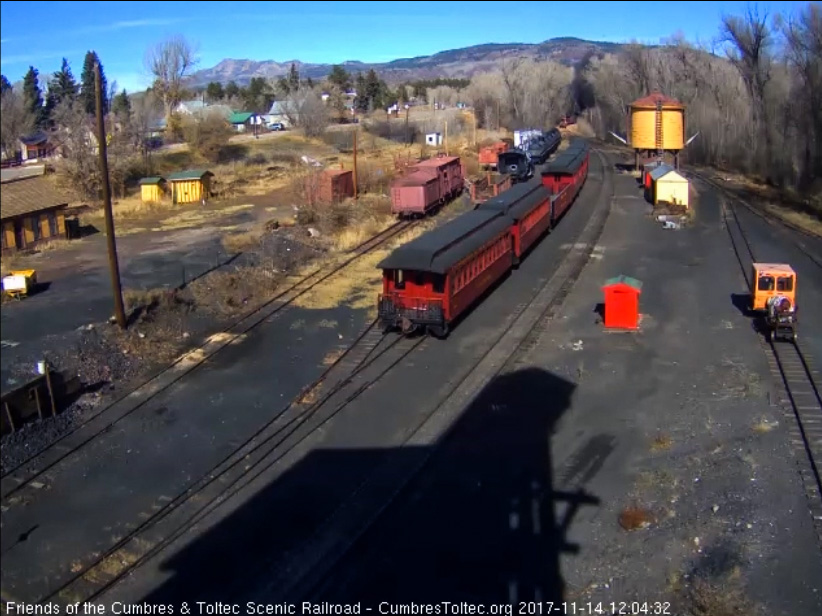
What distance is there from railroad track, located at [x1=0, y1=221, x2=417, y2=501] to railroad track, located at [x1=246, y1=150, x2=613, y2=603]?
17.3 ft

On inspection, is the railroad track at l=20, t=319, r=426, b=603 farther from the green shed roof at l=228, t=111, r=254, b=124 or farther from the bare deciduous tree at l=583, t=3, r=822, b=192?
the green shed roof at l=228, t=111, r=254, b=124

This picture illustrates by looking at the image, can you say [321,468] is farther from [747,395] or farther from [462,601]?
[747,395]

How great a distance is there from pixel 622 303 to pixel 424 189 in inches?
688

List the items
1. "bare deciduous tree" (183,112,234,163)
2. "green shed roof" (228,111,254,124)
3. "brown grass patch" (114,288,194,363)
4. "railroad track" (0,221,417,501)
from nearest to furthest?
"railroad track" (0,221,417,501) → "brown grass patch" (114,288,194,363) → "bare deciduous tree" (183,112,234,163) → "green shed roof" (228,111,254,124)

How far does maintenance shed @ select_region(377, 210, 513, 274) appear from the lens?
1892cm

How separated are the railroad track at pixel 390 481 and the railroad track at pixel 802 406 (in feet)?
18.7

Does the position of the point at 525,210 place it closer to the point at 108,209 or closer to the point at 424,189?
the point at 424,189

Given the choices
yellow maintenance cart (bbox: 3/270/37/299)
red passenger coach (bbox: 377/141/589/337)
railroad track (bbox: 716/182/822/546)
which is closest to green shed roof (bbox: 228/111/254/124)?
red passenger coach (bbox: 377/141/589/337)

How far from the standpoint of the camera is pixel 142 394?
1653 centimetres

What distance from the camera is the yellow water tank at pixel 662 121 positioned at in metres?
50.1

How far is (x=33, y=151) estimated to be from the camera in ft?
153

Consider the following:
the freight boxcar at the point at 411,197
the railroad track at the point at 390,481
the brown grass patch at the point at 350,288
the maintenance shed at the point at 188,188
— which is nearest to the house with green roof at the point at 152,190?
the maintenance shed at the point at 188,188

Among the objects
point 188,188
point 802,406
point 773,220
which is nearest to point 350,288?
point 802,406

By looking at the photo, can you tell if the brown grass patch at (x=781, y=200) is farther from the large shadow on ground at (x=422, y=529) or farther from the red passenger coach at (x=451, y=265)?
the large shadow on ground at (x=422, y=529)
